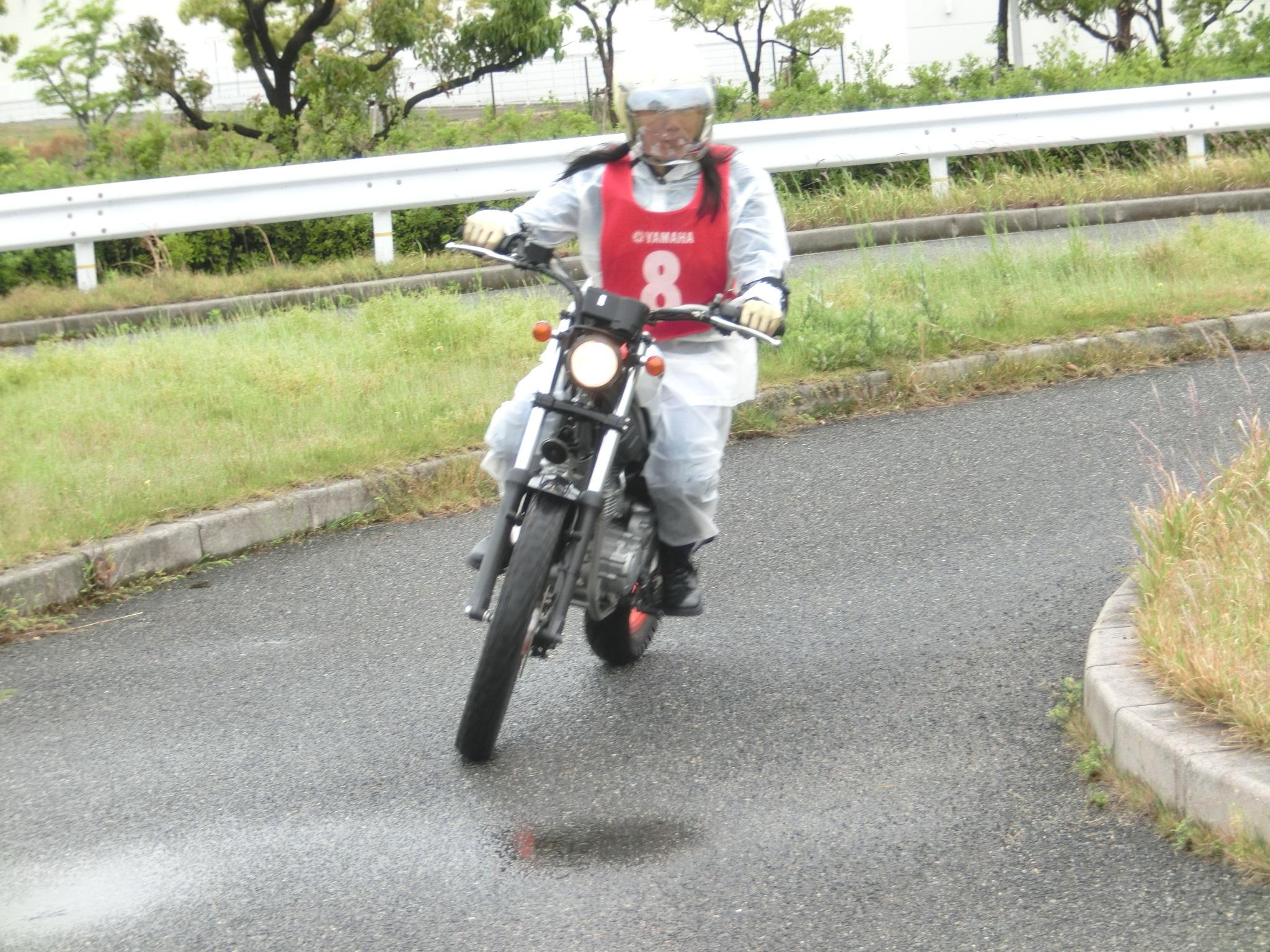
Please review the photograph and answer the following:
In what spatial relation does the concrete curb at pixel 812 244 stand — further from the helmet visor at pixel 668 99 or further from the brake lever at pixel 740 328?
the brake lever at pixel 740 328

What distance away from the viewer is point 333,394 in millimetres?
7770

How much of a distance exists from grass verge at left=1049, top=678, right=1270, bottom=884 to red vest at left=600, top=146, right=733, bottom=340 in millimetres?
1509

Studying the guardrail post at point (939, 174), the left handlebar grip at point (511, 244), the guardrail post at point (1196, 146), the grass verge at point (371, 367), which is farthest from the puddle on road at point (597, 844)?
the guardrail post at point (1196, 146)

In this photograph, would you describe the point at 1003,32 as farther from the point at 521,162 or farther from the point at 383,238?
the point at 383,238

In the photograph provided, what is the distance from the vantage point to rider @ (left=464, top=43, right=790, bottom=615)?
423cm

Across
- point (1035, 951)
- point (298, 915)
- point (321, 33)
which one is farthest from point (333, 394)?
point (321, 33)

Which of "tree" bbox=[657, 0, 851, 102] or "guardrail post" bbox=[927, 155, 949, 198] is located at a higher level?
"tree" bbox=[657, 0, 851, 102]

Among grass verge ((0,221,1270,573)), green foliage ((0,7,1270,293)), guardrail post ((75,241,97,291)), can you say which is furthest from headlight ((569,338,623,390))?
guardrail post ((75,241,97,291))

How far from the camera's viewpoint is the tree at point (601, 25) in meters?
27.5

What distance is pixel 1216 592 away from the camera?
400 centimetres

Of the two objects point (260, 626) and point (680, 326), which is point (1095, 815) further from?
point (260, 626)

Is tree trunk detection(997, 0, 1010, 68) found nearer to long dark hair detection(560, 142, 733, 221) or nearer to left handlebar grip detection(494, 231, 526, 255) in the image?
long dark hair detection(560, 142, 733, 221)

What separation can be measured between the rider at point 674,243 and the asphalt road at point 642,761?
64 centimetres

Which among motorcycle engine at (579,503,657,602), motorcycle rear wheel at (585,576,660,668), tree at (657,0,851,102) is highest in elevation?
tree at (657,0,851,102)
